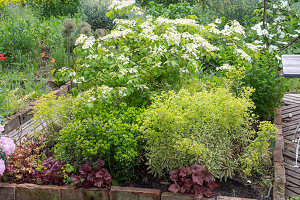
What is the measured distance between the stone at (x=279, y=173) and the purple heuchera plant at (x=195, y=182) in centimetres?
69

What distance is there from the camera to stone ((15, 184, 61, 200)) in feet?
9.85

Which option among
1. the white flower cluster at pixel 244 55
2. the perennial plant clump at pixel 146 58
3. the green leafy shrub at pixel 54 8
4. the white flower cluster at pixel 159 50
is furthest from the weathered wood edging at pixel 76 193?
the green leafy shrub at pixel 54 8

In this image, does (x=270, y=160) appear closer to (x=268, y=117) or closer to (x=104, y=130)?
(x=268, y=117)

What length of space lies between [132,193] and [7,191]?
3.92 feet

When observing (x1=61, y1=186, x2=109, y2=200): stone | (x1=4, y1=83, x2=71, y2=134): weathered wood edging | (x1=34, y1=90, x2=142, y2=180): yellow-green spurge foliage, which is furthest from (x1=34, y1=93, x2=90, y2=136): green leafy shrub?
(x1=61, y1=186, x2=109, y2=200): stone

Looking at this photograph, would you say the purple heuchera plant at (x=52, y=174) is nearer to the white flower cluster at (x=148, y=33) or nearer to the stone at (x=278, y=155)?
the white flower cluster at (x=148, y=33)

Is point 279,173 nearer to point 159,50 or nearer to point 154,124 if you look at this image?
point 154,124

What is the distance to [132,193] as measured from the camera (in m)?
2.88

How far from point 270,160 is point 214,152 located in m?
0.79

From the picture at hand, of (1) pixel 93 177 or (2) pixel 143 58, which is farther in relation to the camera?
(2) pixel 143 58

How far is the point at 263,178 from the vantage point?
317 cm

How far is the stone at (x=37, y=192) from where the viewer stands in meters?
3.00

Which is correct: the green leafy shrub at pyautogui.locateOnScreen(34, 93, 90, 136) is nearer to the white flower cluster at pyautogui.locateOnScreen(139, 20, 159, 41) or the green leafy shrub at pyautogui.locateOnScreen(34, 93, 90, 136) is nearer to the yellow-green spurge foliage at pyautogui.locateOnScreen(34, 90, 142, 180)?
the yellow-green spurge foliage at pyautogui.locateOnScreen(34, 90, 142, 180)

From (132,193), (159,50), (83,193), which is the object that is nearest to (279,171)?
(132,193)
